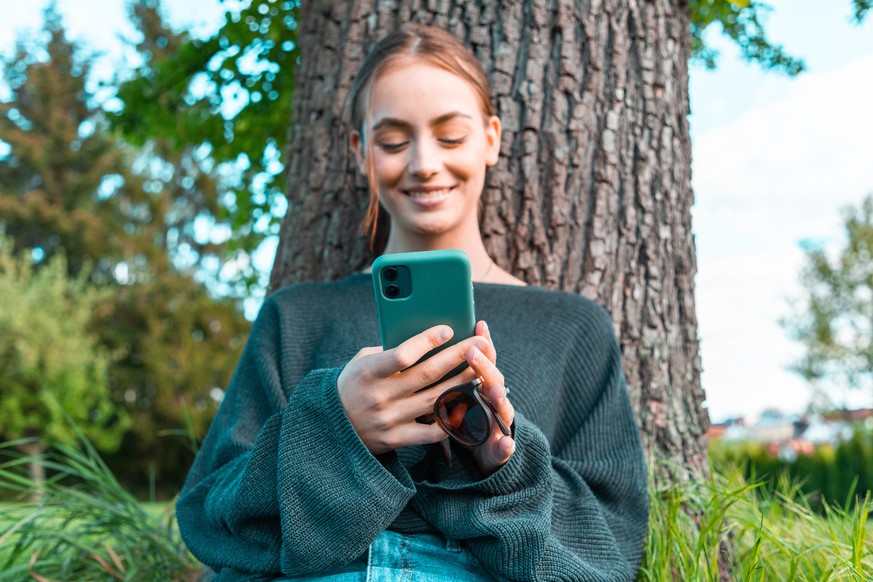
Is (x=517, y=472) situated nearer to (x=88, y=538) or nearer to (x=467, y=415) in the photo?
(x=467, y=415)

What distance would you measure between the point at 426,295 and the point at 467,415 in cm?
29

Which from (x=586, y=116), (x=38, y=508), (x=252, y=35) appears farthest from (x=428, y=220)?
(x=252, y=35)

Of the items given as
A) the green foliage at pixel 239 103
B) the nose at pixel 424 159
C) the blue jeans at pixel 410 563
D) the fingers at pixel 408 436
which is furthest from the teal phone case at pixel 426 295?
the green foliage at pixel 239 103

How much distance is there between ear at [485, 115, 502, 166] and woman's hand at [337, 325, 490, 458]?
0.98 meters

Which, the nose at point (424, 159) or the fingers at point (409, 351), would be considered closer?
the fingers at point (409, 351)

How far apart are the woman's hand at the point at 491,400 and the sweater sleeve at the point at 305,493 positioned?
7.0 inches

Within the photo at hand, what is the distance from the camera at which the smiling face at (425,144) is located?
2191 mm

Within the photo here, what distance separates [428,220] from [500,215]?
559 mm

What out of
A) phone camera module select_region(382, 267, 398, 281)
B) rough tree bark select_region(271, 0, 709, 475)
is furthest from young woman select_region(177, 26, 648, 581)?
rough tree bark select_region(271, 0, 709, 475)

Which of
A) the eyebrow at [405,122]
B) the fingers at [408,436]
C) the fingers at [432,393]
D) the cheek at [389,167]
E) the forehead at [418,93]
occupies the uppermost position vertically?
the forehead at [418,93]

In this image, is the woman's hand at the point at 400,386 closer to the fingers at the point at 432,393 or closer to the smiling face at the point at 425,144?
the fingers at the point at 432,393

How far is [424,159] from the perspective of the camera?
2.18 meters

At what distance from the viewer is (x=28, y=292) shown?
861 inches

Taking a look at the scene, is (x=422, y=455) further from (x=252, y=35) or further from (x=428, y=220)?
(x=252, y=35)
